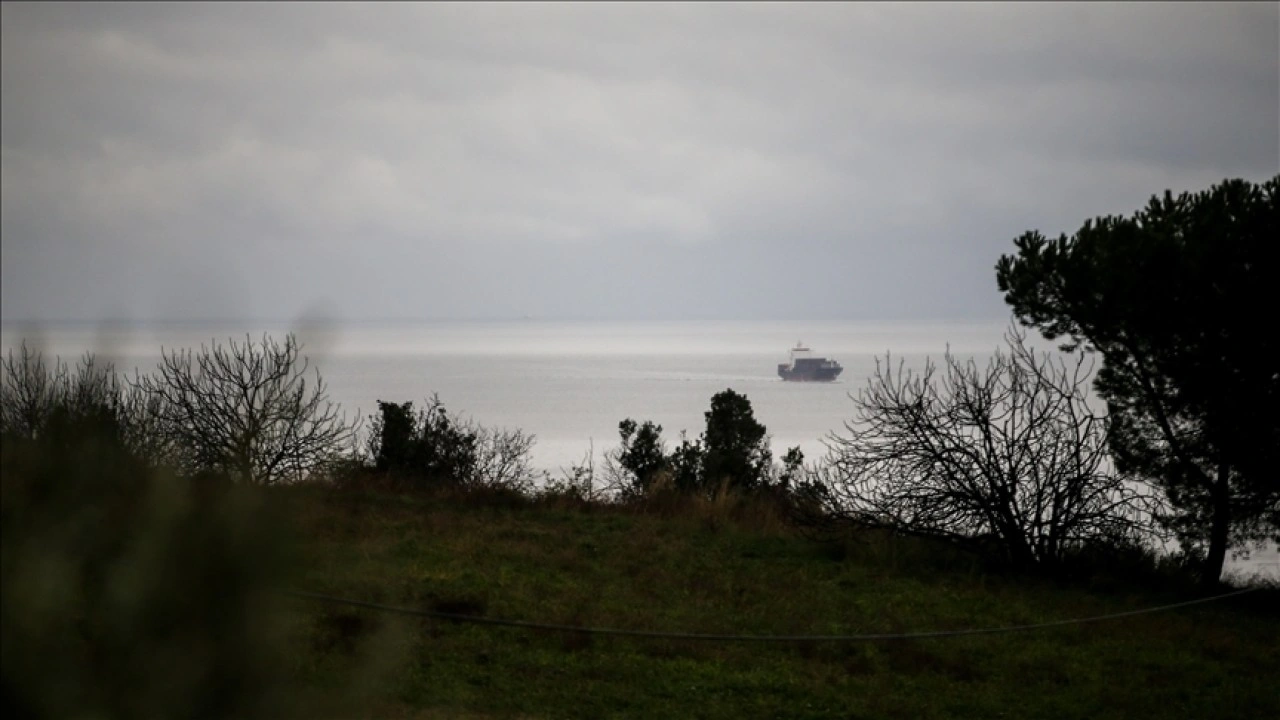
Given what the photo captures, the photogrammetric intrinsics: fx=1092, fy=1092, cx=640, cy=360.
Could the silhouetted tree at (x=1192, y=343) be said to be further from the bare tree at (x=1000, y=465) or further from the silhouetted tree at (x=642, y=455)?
the silhouetted tree at (x=642, y=455)

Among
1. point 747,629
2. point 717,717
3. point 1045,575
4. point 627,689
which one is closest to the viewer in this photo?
point 717,717

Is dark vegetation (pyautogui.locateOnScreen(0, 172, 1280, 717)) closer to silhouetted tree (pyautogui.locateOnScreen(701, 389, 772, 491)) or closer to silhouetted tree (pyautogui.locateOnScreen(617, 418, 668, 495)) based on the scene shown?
silhouetted tree (pyautogui.locateOnScreen(701, 389, 772, 491))

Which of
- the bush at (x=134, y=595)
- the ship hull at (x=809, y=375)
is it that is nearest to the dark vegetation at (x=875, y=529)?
the bush at (x=134, y=595)

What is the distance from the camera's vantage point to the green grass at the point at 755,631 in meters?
8.04

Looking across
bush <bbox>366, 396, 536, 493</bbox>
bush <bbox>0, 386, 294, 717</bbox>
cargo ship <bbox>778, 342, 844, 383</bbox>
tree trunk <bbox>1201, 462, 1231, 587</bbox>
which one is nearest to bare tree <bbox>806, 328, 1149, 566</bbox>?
tree trunk <bbox>1201, 462, 1231, 587</bbox>

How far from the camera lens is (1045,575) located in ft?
45.8

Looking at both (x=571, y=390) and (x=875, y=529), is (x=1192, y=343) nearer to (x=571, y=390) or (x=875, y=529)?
(x=875, y=529)

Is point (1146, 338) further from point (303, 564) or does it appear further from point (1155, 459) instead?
point (303, 564)

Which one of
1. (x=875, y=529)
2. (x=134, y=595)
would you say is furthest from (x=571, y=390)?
(x=134, y=595)

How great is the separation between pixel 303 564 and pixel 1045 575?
42.8 feet

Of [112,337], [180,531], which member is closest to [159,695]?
[180,531]

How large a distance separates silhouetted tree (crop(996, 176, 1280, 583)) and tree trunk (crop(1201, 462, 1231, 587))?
16 millimetres

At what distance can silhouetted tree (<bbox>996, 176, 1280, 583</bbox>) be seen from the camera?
12.5m

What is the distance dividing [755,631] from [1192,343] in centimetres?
660
